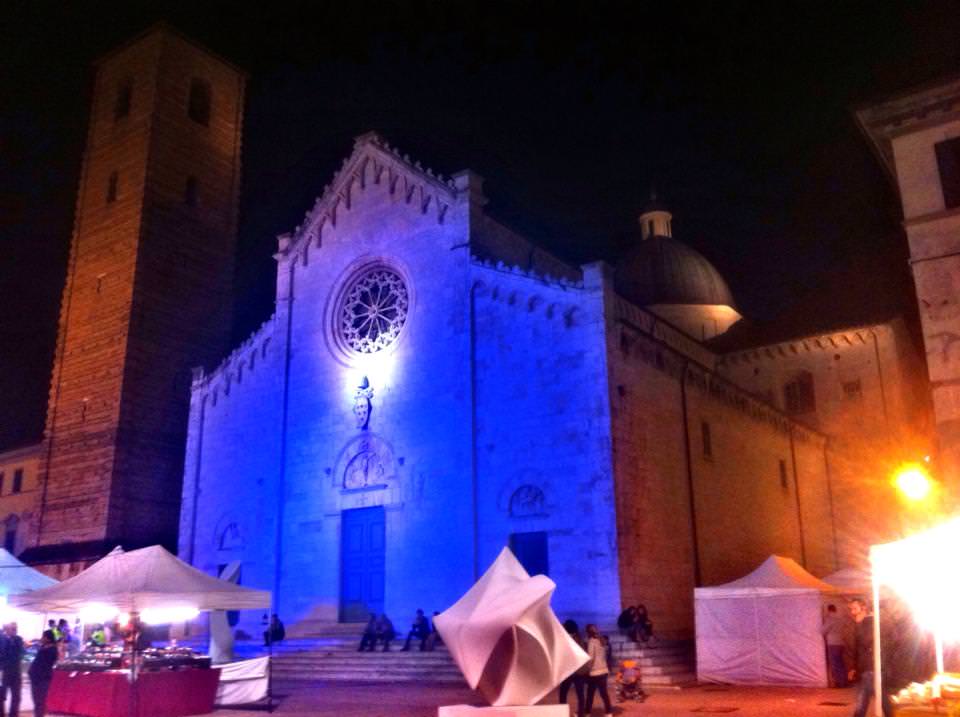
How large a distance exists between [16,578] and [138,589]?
7.29 m

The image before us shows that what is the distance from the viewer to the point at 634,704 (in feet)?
52.5

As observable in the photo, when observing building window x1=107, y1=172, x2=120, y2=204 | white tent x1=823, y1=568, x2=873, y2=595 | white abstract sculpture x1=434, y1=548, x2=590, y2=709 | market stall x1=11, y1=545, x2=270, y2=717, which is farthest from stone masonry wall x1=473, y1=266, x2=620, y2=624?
building window x1=107, y1=172, x2=120, y2=204

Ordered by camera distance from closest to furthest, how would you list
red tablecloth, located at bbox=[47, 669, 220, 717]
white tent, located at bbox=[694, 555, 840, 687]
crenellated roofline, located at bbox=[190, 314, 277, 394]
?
red tablecloth, located at bbox=[47, 669, 220, 717]
white tent, located at bbox=[694, 555, 840, 687]
crenellated roofline, located at bbox=[190, 314, 277, 394]

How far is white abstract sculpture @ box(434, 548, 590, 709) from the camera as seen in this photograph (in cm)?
752

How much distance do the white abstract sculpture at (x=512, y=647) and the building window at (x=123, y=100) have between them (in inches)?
1485

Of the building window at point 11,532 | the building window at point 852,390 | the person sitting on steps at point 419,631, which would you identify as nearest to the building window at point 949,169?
the person sitting on steps at point 419,631

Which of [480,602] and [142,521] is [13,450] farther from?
[480,602]

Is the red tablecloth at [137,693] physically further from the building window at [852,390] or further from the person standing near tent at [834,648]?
the building window at [852,390]

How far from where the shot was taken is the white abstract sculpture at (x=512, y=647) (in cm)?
752

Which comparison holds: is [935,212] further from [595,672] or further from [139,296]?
[139,296]

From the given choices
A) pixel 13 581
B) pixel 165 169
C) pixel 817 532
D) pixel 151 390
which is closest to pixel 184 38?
pixel 165 169

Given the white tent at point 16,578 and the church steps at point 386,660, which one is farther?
the church steps at point 386,660

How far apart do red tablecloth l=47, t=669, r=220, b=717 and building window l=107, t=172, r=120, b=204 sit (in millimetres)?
27299

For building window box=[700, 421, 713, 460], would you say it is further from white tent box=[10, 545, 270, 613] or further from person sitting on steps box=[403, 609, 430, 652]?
→ white tent box=[10, 545, 270, 613]
